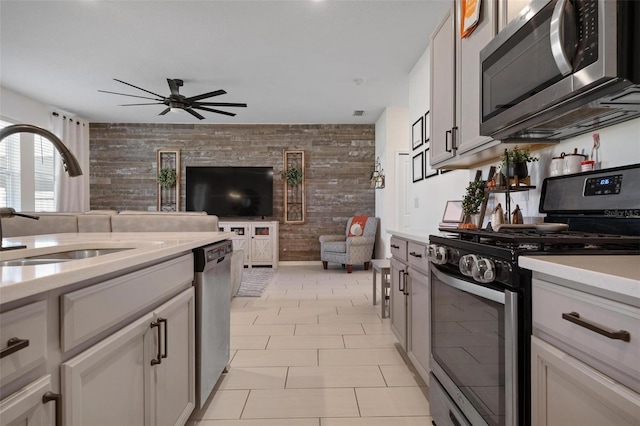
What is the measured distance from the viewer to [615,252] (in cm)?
100

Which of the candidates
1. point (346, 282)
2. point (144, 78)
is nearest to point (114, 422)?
point (346, 282)

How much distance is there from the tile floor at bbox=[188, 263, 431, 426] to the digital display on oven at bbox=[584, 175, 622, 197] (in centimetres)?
126

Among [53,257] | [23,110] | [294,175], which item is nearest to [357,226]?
Answer: [294,175]

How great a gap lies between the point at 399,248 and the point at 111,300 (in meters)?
1.85

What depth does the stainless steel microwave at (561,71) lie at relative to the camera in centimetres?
96

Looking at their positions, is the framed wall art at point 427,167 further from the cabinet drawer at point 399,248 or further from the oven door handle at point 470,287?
the oven door handle at point 470,287

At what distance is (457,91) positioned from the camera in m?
2.05

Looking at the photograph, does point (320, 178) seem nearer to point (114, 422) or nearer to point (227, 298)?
point (227, 298)

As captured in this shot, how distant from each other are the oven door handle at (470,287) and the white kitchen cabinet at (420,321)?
21cm

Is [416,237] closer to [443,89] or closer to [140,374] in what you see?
[443,89]

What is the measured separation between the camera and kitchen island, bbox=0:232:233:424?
645 millimetres

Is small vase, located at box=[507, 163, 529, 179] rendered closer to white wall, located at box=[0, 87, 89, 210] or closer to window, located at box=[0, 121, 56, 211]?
window, located at box=[0, 121, 56, 211]

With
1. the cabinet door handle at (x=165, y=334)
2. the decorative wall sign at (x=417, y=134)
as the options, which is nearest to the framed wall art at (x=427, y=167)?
the decorative wall sign at (x=417, y=134)

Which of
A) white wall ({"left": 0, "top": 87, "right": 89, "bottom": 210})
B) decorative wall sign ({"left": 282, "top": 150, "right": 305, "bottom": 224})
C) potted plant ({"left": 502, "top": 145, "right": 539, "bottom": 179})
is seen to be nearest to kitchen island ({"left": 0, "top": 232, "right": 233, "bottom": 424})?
potted plant ({"left": 502, "top": 145, "right": 539, "bottom": 179})
